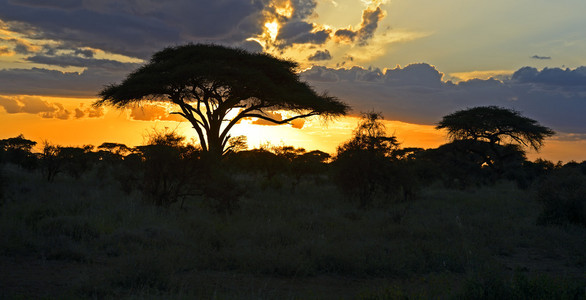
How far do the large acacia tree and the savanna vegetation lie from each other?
688 centimetres

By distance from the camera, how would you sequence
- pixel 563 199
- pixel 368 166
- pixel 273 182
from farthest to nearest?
1. pixel 273 182
2. pixel 368 166
3. pixel 563 199

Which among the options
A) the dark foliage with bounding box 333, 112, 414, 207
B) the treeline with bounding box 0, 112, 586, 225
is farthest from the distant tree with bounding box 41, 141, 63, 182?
the dark foliage with bounding box 333, 112, 414, 207

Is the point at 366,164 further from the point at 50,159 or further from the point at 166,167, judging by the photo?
the point at 50,159

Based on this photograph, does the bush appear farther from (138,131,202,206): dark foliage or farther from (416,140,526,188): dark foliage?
(416,140,526,188): dark foliage

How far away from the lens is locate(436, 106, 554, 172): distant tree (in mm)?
39656

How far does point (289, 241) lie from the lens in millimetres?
10883

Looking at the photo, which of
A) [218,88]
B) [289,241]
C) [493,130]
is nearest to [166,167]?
[289,241]

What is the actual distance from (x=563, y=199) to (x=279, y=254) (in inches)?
438

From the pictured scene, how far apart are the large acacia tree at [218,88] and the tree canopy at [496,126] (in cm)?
1683

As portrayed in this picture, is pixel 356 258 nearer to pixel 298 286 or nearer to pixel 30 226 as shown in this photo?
pixel 298 286

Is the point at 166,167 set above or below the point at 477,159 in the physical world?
below

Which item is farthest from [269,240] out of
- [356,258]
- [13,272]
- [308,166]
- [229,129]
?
[308,166]

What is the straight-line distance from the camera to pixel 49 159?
26.2 metres


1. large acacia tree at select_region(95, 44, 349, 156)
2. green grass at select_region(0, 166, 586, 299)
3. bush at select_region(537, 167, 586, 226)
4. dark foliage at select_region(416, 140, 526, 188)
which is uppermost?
large acacia tree at select_region(95, 44, 349, 156)
